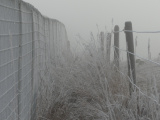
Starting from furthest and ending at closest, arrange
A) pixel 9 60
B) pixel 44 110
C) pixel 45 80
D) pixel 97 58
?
1. pixel 97 58
2. pixel 45 80
3. pixel 44 110
4. pixel 9 60

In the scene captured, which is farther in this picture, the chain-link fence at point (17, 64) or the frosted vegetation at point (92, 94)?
the frosted vegetation at point (92, 94)

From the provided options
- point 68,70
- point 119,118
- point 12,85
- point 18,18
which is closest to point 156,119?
point 119,118

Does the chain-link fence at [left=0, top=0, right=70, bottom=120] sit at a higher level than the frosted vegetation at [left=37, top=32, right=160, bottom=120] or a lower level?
higher

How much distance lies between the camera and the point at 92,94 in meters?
4.84

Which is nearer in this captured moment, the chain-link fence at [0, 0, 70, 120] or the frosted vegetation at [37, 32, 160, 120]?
the chain-link fence at [0, 0, 70, 120]

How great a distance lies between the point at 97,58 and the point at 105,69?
358 mm

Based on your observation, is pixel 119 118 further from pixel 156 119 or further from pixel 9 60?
pixel 9 60

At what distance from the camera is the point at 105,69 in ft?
16.4

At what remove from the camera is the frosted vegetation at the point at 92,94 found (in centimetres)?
389

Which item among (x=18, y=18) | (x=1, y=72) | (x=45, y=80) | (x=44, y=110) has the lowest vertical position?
(x=44, y=110)

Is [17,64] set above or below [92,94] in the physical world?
above

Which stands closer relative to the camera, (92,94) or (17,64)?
(17,64)

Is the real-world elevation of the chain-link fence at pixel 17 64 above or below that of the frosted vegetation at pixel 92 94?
above

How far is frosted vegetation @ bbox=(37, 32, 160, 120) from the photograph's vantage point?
3.89m
